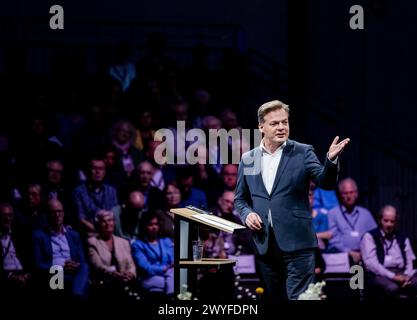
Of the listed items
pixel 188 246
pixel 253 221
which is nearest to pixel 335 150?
pixel 253 221

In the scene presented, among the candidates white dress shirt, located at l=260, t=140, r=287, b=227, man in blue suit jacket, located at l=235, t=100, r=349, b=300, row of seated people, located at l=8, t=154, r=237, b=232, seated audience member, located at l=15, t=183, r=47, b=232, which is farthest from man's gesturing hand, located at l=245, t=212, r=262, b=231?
seated audience member, located at l=15, t=183, r=47, b=232

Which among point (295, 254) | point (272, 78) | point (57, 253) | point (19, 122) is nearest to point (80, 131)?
point (19, 122)

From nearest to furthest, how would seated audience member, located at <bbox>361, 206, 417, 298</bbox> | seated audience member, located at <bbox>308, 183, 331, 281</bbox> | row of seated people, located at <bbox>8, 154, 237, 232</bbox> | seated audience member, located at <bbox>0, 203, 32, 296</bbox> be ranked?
seated audience member, located at <bbox>0, 203, 32, 296</bbox> < row of seated people, located at <bbox>8, 154, 237, 232</bbox> < seated audience member, located at <bbox>361, 206, 417, 298</bbox> < seated audience member, located at <bbox>308, 183, 331, 281</bbox>

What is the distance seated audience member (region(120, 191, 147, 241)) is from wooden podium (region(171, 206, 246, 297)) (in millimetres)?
2437

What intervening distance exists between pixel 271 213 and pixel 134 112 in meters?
3.78

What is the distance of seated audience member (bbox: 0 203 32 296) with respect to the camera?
783 centimetres

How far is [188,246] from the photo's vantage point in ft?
18.8

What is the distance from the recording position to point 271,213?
5652 millimetres

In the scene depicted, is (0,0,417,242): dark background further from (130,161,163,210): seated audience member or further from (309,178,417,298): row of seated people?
(130,161,163,210): seated audience member

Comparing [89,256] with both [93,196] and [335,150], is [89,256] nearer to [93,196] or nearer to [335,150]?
[93,196]

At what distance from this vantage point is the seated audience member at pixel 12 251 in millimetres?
7832

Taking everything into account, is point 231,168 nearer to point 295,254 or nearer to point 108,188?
point 108,188

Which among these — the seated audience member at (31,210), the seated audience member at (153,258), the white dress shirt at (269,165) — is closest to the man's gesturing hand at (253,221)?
the white dress shirt at (269,165)
